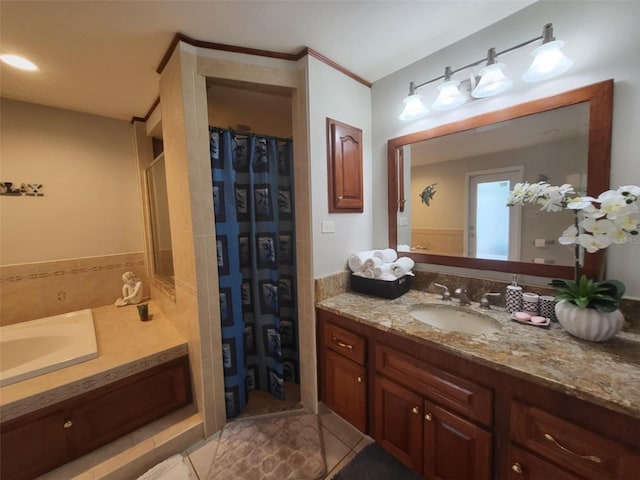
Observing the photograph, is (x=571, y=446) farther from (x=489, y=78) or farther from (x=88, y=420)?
(x=88, y=420)

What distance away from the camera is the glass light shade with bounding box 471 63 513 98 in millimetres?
1259

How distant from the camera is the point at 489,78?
1275 mm

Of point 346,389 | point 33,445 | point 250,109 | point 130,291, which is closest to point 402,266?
point 346,389

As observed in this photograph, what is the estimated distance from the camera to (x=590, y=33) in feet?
3.60

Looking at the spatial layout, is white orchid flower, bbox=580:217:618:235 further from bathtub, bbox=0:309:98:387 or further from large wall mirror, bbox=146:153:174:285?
bathtub, bbox=0:309:98:387

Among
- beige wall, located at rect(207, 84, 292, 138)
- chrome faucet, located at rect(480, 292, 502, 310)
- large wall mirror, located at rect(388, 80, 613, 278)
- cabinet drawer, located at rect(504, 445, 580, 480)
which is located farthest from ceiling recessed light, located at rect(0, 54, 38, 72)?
cabinet drawer, located at rect(504, 445, 580, 480)

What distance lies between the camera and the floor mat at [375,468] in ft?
4.20

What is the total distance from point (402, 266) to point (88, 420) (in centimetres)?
199

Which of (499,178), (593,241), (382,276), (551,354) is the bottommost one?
(551,354)

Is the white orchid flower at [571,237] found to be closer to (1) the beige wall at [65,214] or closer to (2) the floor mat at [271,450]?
(2) the floor mat at [271,450]

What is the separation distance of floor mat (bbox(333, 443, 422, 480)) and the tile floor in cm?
4

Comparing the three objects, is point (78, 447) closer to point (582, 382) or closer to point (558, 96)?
point (582, 382)

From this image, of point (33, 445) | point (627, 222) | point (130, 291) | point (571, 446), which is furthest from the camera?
point (130, 291)

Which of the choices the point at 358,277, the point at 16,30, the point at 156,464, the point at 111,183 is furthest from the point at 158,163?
the point at 156,464
